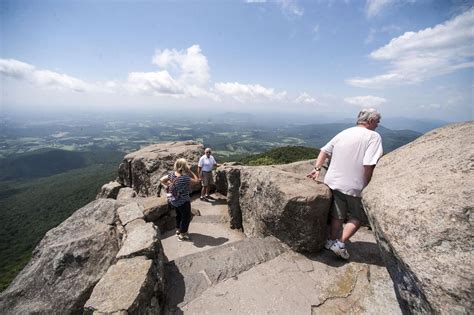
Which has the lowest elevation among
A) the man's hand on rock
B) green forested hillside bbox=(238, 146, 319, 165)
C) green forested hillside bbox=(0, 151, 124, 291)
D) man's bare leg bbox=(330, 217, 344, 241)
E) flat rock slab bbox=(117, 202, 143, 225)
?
green forested hillside bbox=(0, 151, 124, 291)

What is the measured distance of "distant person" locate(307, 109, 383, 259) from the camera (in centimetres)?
412

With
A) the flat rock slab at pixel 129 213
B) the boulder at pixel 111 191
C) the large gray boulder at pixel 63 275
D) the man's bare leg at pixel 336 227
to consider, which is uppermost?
the man's bare leg at pixel 336 227

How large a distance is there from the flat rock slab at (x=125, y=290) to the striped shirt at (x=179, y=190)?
9.32 ft

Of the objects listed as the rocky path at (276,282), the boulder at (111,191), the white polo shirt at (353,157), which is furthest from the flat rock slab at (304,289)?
the boulder at (111,191)

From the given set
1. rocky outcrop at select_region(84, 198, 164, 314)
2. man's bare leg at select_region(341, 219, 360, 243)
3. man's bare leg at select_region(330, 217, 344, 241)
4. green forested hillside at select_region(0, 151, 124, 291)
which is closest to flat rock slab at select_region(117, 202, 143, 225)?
rocky outcrop at select_region(84, 198, 164, 314)

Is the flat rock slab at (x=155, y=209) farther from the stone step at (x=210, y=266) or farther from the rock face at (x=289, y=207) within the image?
the rock face at (x=289, y=207)

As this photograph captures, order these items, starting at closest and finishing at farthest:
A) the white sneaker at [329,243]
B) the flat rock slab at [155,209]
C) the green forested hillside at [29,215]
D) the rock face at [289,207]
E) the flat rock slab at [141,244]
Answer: the flat rock slab at [141,244] → the rock face at [289,207] → the white sneaker at [329,243] → the flat rock slab at [155,209] → the green forested hillside at [29,215]

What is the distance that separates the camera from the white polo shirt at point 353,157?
13.4 feet

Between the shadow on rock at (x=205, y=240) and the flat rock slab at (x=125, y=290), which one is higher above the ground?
the flat rock slab at (x=125, y=290)

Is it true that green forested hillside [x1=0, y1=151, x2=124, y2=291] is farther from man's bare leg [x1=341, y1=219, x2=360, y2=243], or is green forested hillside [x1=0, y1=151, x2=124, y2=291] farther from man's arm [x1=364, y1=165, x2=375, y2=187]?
man's arm [x1=364, y1=165, x2=375, y2=187]

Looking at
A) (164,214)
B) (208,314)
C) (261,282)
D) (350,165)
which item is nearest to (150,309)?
(208,314)

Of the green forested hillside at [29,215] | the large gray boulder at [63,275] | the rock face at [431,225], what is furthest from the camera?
the green forested hillside at [29,215]

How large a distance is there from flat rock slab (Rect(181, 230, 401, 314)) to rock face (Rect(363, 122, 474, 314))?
1.38m

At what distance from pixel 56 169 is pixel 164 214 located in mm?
195766
